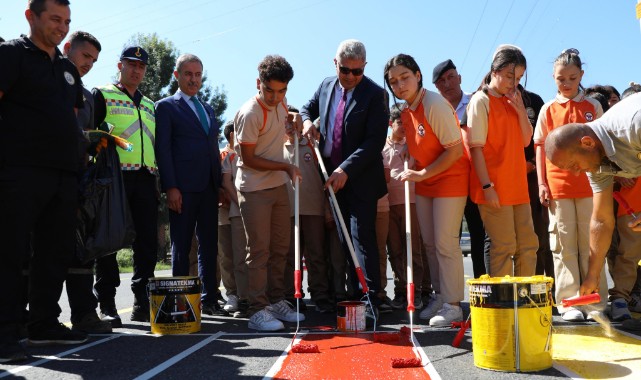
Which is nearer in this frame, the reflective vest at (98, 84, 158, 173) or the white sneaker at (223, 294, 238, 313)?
the reflective vest at (98, 84, 158, 173)

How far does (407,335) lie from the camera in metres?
4.06

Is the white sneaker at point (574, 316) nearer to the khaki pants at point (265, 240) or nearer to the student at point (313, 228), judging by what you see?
the student at point (313, 228)

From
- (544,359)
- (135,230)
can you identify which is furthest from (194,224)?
(544,359)

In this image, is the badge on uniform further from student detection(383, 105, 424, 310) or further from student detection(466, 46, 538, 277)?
student detection(383, 105, 424, 310)

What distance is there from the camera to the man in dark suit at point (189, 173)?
515 cm

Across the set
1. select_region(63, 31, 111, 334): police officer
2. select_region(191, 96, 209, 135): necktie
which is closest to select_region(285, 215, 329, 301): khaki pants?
select_region(191, 96, 209, 135): necktie

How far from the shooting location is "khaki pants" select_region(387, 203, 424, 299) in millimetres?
6129

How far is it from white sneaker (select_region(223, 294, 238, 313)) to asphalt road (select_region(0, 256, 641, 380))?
1025 mm

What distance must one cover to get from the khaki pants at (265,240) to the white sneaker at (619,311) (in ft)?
8.50

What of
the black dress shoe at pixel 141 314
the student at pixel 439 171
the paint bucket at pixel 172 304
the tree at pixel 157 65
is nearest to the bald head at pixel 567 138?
the student at pixel 439 171

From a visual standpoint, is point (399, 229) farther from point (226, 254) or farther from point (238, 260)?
point (226, 254)

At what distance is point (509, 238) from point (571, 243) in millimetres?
525

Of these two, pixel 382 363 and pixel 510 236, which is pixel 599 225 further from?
pixel 382 363

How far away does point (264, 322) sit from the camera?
453cm
